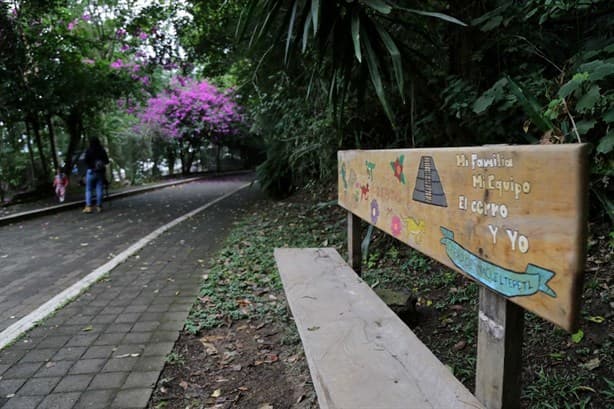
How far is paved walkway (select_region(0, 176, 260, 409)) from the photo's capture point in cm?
228

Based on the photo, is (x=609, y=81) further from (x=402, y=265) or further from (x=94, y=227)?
(x=94, y=227)

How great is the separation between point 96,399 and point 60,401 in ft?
0.60

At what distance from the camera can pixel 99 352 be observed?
2730 mm

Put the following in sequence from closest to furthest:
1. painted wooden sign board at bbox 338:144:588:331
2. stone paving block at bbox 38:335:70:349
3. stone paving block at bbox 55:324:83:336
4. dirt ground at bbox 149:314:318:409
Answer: painted wooden sign board at bbox 338:144:588:331, dirt ground at bbox 149:314:318:409, stone paving block at bbox 38:335:70:349, stone paving block at bbox 55:324:83:336

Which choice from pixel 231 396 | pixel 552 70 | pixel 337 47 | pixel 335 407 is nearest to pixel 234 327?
pixel 231 396

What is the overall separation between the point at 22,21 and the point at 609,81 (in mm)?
10489

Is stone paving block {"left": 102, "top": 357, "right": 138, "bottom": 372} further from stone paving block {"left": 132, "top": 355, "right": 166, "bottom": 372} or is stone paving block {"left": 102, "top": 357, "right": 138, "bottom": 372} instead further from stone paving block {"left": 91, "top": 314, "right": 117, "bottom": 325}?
stone paving block {"left": 91, "top": 314, "right": 117, "bottom": 325}

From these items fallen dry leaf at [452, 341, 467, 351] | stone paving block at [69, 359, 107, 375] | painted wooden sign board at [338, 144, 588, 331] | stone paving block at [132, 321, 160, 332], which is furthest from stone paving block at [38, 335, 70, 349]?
fallen dry leaf at [452, 341, 467, 351]

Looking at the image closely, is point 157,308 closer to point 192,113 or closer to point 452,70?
point 452,70

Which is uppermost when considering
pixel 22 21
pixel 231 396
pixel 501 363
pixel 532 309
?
pixel 22 21

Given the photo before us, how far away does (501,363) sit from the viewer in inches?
51.8

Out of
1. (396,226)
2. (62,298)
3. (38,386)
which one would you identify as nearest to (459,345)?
(396,226)

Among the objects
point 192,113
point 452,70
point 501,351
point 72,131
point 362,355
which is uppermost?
point 192,113

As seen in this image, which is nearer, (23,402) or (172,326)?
(23,402)
